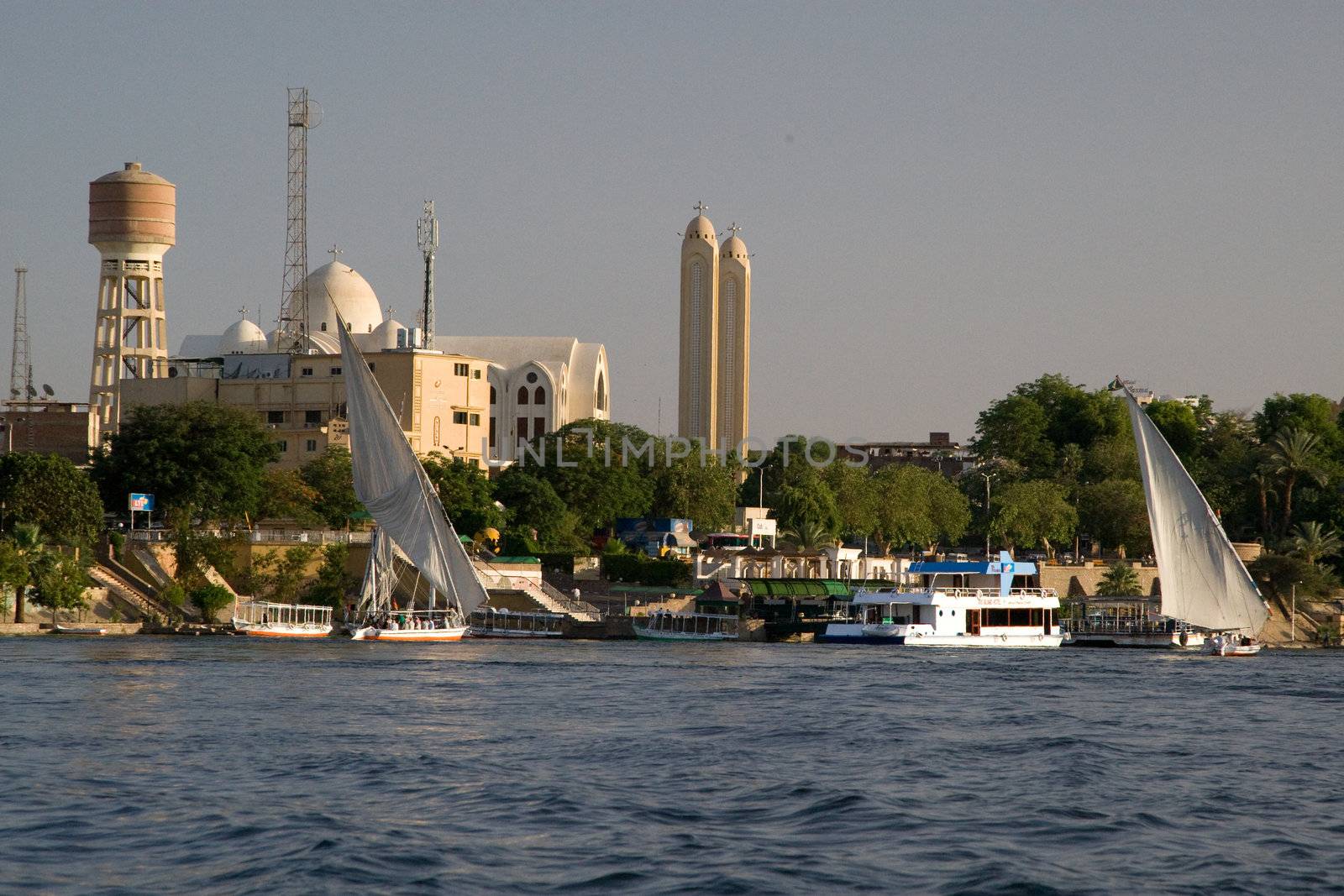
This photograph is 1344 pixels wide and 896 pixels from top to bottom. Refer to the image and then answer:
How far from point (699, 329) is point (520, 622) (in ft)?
213

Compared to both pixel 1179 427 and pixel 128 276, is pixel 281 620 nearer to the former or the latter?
pixel 128 276

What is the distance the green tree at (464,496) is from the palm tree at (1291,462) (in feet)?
118

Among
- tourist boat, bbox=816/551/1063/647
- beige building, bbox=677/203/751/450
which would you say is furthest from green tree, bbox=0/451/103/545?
beige building, bbox=677/203/751/450

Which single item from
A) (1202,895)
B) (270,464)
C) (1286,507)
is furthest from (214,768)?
(1286,507)

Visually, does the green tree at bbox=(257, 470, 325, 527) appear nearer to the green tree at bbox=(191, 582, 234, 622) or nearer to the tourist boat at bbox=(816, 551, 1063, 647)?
the green tree at bbox=(191, 582, 234, 622)

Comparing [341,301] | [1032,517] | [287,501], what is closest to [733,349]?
[341,301]

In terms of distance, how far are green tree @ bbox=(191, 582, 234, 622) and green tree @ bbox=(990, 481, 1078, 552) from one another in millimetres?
38306

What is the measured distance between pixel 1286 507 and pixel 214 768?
70.4 meters

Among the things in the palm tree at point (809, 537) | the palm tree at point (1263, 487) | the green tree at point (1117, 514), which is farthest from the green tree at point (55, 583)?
the palm tree at point (1263, 487)

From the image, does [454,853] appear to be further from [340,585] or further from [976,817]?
[340,585]

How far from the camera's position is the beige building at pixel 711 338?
5217 inches

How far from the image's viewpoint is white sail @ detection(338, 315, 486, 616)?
201 feet

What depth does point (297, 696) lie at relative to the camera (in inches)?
1455

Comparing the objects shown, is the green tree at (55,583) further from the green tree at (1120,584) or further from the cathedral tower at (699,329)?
the cathedral tower at (699,329)
